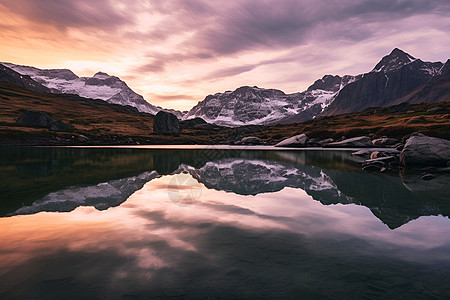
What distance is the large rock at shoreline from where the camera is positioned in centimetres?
2825

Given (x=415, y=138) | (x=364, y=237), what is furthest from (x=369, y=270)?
(x=415, y=138)

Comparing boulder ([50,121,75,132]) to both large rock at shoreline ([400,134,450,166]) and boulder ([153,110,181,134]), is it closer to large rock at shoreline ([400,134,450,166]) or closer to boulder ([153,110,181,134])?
boulder ([153,110,181,134])

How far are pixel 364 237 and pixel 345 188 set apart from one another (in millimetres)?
9713

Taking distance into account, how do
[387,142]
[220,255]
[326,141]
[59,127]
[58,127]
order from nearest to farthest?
[220,255] → [387,142] → [326,141] → [58,127] → [59,127]

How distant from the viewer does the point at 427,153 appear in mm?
28734

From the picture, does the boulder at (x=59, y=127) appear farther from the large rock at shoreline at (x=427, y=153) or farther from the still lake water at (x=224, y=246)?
the large rock at shoreline at (x=427, y=153)

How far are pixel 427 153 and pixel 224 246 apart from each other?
30.3 metres

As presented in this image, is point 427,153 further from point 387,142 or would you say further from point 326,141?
point 326,141

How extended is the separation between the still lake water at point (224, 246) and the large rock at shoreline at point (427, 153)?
51.6 ft

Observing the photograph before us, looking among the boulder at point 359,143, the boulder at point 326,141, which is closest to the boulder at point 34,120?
the boulder at point 326,141

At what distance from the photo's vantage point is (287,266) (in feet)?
21.4

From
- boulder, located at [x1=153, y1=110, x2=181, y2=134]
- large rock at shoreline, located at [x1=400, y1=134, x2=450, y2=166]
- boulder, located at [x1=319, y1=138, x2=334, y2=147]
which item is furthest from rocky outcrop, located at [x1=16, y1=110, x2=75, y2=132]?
large rock at shoreline, located at [x1=400, y1=134, x2=450, y2=166]

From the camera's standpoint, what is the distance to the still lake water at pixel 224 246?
18.1 feet

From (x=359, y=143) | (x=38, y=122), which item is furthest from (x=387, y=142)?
(x=38, y=122)
